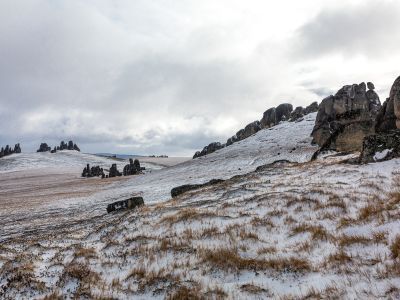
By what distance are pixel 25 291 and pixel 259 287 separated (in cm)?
657

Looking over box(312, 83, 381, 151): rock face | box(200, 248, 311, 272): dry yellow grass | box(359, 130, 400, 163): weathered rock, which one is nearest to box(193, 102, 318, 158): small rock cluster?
box(312, 83, 381, 151): rock face

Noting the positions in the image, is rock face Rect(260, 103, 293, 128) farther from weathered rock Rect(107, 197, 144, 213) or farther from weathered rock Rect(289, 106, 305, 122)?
weathered rock Rect(107, 197, 144, 213)

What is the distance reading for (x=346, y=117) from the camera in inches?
2539

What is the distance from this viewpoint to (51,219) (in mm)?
31766

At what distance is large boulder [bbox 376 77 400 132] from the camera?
3088 cm

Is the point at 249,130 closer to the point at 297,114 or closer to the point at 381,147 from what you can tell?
the point at 297,114

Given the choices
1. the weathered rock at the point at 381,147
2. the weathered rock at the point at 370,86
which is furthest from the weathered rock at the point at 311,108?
the weathered rock at the point at 381,147

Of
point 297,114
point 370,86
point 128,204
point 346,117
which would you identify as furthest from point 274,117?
point 128,204

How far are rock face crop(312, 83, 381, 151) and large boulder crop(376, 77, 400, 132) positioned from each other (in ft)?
33.6

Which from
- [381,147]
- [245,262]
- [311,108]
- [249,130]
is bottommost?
[245,262]

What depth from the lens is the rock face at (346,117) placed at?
46.5 metres

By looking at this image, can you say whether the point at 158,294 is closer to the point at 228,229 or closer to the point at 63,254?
the point at 228,229

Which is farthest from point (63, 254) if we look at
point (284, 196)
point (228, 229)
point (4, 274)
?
point (284, 196)

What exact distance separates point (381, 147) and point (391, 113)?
9.75 meters
